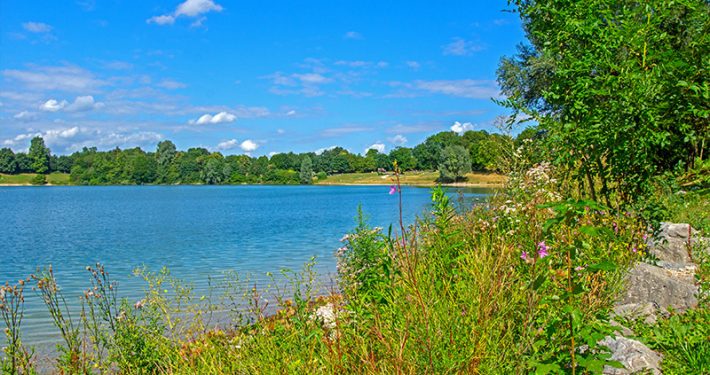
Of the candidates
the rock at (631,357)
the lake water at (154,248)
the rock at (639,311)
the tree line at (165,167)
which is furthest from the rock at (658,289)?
the tree line at (165,167)

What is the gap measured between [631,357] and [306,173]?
13799cm

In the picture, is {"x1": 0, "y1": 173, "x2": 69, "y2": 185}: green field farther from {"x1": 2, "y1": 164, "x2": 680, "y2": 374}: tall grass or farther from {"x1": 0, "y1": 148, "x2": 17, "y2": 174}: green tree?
{"x1": 2, "y1": 164, "x2": 680, "y2": 374}: tall grass

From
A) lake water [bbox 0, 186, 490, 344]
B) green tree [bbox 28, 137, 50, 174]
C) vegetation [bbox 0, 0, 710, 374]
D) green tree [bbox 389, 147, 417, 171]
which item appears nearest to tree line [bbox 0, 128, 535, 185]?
green tree [bbox 28, 137, 50, 174]

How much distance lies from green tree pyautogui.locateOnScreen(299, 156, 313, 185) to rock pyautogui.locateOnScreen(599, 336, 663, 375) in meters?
136

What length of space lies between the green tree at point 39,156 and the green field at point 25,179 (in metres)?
2.77

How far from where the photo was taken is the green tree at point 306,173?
459 feet

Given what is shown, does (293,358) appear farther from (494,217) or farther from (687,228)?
(687,228)

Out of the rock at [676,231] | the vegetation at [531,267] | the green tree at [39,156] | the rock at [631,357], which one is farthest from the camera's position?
the green tree at [39,156]

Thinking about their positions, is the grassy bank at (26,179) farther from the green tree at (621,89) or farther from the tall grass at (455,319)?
the green tree at (621,89)

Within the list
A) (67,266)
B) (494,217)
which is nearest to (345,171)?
(67,266)

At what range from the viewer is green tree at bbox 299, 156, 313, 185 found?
13991 centimetres

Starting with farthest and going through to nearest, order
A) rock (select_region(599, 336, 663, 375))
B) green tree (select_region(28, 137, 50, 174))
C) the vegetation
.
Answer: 1. green tree (select_region(28, 137, 50, 174))
2. rock (select_region(599, 336, 663, 375))
3. the vegetation

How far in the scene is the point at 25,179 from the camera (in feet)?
493

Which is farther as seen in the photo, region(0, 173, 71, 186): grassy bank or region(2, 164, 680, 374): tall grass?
region(0, 173, 71, 186): grassy bank
